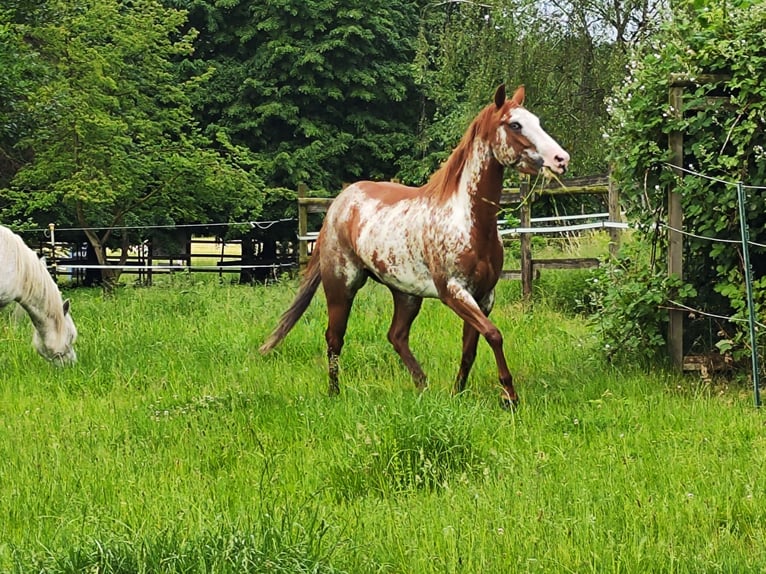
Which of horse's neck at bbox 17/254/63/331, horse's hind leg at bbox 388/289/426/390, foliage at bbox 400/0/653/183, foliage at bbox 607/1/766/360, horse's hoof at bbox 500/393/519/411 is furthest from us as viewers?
foliage at bbox 400/0/653/183

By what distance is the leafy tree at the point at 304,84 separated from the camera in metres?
21.7

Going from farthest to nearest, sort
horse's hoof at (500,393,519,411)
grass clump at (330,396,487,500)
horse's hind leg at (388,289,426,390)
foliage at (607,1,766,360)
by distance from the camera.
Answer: horse's hind leg at (388,289,426,390) < foliage at (607,1,766,360) < horse's hoof at (500,393,519,411) < grass clump at (330,396,487,500)

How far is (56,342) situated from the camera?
24.5 feet

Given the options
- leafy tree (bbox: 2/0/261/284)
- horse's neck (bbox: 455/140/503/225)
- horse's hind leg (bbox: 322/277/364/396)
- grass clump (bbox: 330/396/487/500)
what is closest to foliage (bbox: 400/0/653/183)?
leafy tree (bbox: 2/0/261/284)

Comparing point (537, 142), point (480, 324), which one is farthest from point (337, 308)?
point (537, 142)

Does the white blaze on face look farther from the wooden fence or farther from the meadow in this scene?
the wooden fence

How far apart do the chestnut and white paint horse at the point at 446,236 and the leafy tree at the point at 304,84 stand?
14.7 meters

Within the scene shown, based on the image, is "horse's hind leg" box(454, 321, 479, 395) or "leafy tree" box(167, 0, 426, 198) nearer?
"horse's hind leg" box(454, 321, 479, 395)

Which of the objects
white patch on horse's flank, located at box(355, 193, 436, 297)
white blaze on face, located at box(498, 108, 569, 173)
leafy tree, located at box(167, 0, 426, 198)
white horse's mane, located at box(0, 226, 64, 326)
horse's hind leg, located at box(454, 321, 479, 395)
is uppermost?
leafy tree, located at box(167, 0, 426, 198)

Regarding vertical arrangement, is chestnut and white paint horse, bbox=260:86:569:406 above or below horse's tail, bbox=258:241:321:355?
above

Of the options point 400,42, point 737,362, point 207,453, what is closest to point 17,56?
point 207,453

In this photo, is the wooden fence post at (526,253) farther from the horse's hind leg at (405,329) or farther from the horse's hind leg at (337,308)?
the horse's hind leg at (337,308)

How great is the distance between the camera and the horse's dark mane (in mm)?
5613

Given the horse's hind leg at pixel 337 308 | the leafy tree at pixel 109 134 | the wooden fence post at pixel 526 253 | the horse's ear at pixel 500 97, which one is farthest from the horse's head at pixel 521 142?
the leafy tree at pixel 109 134
